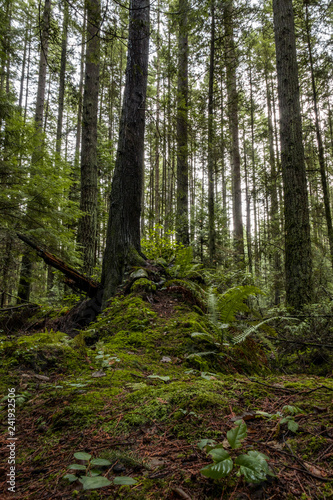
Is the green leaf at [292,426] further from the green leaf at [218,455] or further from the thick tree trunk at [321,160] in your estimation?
the thick tree trunk at [321,160]

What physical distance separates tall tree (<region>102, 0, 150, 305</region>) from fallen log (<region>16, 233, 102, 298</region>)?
0.22 metres

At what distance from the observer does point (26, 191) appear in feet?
18.3

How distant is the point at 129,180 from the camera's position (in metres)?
5.02

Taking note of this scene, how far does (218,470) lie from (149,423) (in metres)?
0.62

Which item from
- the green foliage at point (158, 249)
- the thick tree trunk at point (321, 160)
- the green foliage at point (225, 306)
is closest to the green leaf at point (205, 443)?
the green foliage at point (225, 306)

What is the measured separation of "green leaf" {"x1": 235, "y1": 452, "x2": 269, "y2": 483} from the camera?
892 millimetres

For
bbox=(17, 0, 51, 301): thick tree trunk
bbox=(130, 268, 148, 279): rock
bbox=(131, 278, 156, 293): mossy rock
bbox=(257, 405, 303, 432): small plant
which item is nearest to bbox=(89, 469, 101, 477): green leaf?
bbox=(257, 405, 303, 432): small plant

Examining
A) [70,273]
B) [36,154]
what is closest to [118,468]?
[70,273]

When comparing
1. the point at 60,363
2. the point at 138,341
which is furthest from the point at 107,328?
the point at 60,363

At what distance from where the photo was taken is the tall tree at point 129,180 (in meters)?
4.83

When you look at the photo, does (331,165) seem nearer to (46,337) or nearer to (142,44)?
(142,44)

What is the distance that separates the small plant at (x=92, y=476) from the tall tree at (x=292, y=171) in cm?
490

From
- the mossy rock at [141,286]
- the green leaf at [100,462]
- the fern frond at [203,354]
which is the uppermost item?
the mossy rock at [141,286]

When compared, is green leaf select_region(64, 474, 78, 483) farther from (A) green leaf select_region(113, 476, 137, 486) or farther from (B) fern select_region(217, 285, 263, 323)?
(B) fern select_region(217, 285, 263, 323)
